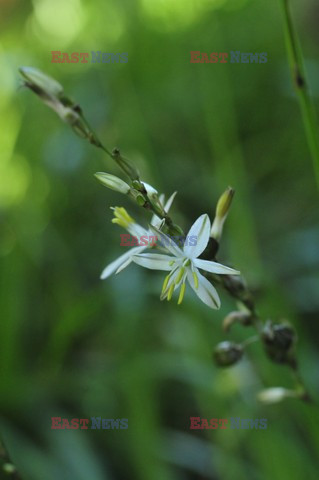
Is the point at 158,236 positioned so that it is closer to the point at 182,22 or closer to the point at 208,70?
the point at 208,70

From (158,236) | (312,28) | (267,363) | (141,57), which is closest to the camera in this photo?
(158,236)

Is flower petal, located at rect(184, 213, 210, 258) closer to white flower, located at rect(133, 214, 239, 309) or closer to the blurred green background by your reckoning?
white flower, located at rect(133, 214, 239, 309)

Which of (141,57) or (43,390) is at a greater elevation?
(141,57)

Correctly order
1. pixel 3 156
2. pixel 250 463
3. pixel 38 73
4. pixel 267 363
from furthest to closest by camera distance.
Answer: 1. pixel 3 156
2. pixel 250 463
3. pixel 267 363
4. pixel 38 73

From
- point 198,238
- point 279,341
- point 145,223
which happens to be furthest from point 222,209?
point 145,223

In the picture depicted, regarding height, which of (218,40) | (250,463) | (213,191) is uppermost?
(218,40)

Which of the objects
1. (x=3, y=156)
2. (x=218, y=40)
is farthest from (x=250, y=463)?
(x=218, y=40)

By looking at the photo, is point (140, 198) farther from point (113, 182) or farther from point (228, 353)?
point (228, 353)
